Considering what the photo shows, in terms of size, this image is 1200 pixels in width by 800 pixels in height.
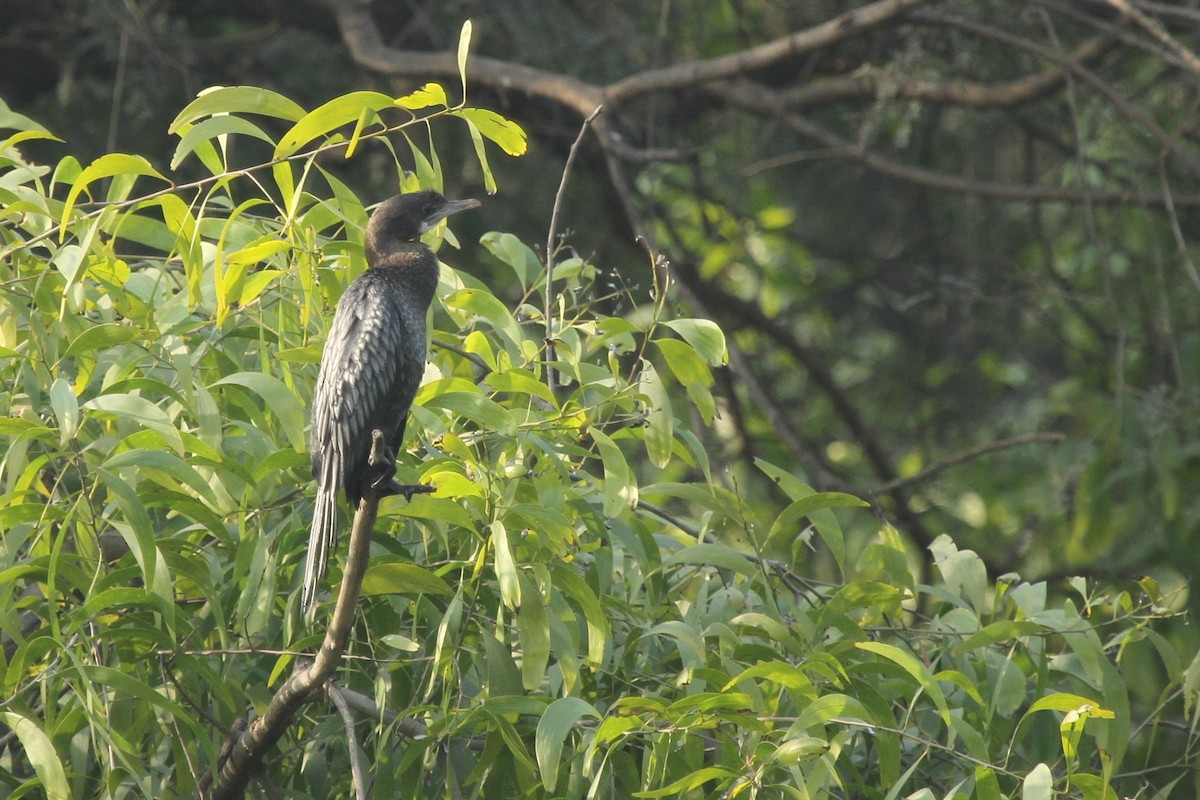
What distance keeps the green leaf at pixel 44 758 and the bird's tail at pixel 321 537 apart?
416 millimetres

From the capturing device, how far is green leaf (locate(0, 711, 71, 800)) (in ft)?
6.44

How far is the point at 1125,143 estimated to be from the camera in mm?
5484

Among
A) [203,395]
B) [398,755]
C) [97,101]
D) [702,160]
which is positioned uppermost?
[97,101]

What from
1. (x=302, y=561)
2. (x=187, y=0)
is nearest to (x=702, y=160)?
(x=187, y=0)

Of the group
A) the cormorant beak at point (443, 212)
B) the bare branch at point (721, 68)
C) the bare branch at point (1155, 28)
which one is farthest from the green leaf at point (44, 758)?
the bare branch at point (1155, 28)

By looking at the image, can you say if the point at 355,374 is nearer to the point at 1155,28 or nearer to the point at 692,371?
the point at 692,371

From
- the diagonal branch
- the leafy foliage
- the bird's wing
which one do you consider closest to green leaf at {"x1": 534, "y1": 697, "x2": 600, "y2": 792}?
the leafy foliage

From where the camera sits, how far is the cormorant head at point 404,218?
8.68 feet

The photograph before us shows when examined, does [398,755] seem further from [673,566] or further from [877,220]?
[877,220]

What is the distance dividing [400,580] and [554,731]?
1.15 ft

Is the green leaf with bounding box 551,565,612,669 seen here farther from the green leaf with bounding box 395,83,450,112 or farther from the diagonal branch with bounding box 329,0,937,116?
the diagonal branch with bounding box 329,0,937,116

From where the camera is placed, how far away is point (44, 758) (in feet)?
6.50

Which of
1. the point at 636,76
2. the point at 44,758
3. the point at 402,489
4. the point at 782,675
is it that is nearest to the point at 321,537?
the point at 402,489

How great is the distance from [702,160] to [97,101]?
2.63m
